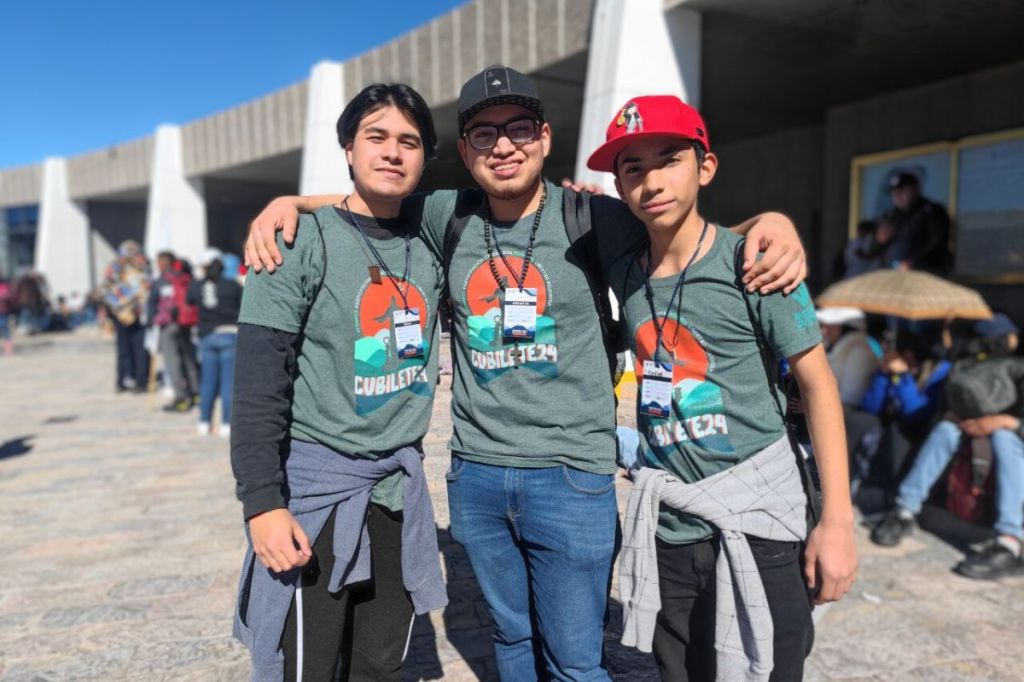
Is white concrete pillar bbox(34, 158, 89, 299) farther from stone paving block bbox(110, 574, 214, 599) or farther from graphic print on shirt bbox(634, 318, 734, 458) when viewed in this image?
graphic print on shirt bbox(634, 318, 734, 458)

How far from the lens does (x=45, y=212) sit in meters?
24.4

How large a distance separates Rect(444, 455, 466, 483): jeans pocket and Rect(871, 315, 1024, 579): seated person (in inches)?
138

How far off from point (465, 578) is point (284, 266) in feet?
7.08

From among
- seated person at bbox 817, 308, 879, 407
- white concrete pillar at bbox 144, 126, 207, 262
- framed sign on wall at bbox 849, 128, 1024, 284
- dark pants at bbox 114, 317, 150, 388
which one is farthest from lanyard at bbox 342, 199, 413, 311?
white concrete pillar at bbox 144, 126, 207, 262

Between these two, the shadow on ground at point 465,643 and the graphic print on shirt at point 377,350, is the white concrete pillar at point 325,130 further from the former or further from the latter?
the graphic print on shirt at point 377,350

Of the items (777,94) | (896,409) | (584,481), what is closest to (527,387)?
(584,481)

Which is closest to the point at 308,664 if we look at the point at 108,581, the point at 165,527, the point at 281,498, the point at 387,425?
the point at 281,498

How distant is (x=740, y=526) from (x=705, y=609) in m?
0.28

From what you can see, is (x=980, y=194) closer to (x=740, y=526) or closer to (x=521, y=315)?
(x=740, y=526)

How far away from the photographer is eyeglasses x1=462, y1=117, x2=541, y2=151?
1766 mm

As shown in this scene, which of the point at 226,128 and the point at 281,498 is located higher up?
the point at 226,128

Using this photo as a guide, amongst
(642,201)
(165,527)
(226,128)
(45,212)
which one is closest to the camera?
(642,201)

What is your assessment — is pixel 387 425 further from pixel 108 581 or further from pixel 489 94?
pixel 108 581

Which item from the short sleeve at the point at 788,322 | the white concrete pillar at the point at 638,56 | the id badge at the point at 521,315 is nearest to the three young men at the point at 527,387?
the id badge at the point at 521,315
